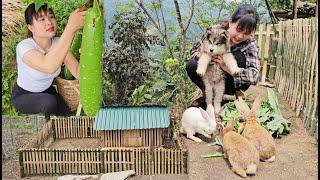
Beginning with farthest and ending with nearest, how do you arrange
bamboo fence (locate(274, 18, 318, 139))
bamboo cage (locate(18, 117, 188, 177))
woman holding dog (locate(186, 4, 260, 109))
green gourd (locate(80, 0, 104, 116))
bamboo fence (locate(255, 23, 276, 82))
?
1. bamboo fence (locate(255, 23, 276, 82))
2. bamboo fence (locate(274, 18, 318, 139))
3. woman holding dog (locate(186, 4, 260, 109))
4. bamboo cage (locate(18, 117, 188, 177))
5. green gourd (locate(80, 0, 104, 116))

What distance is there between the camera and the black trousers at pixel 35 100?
144 inches

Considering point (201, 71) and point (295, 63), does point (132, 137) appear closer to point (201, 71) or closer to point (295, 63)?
point (201, 71)

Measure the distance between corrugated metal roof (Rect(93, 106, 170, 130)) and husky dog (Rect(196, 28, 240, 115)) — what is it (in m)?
0.53

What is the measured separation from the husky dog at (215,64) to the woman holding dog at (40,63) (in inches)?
48.1

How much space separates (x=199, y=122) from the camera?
4.39 m

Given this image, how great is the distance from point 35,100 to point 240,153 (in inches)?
62.9

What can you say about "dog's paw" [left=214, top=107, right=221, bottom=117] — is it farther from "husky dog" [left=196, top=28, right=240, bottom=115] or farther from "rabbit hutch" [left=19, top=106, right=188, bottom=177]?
"rabbit hutch" [left=19, top=106, right=188, bottom=177]

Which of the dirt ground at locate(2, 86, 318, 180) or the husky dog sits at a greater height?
the husky dog

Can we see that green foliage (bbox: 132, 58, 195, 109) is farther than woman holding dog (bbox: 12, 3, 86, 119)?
Yes

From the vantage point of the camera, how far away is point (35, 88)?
12.0 ft

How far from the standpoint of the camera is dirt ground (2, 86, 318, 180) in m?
3.58

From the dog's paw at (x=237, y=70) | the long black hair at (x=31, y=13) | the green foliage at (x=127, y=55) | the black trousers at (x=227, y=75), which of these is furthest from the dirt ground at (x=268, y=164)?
the green foliage at (x=127, y=55)

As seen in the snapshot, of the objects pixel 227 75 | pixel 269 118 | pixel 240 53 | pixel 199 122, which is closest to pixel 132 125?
pixel 199 122

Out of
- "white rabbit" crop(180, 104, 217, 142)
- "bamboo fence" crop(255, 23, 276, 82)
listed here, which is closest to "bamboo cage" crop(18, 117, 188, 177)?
"white rabbit" crop(180, 104, 217, 142)
